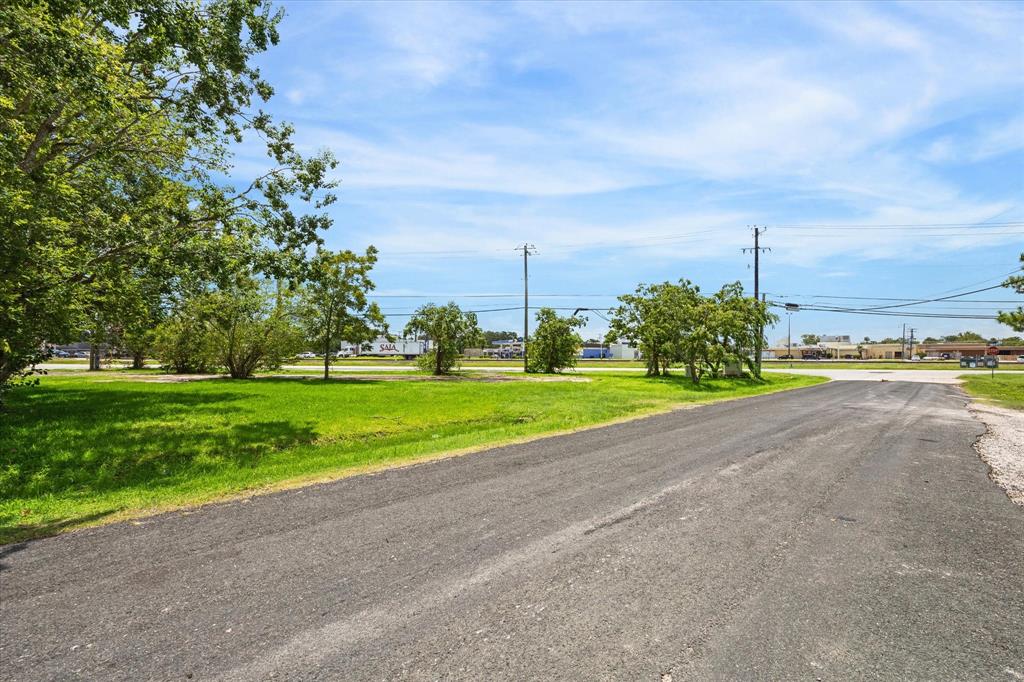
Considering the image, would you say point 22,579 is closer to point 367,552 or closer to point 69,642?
point 69,642

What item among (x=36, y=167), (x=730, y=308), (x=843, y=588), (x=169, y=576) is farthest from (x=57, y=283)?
(x=730, y=308)

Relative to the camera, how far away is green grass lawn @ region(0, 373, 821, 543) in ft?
23.5

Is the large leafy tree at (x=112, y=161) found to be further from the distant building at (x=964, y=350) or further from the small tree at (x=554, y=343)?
the distant building at (x=964, y=350)

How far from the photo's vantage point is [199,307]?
22.0 m

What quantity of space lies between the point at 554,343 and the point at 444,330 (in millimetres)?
11084

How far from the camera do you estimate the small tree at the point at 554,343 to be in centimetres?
4253

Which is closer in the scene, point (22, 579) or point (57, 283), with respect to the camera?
point (22, 579)

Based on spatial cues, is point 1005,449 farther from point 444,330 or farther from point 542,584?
point 444,330

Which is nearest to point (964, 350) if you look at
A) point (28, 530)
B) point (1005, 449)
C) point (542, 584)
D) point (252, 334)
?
point (1005, 449)

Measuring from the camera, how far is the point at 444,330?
116 feet

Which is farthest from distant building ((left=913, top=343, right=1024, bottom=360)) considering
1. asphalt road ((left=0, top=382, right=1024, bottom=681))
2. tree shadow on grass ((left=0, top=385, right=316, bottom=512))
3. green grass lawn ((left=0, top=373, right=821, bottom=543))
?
tree shadow on grass ((left=0, top=385, right=316, bottom=512))

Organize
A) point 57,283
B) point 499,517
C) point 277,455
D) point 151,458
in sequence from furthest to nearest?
point 57,283
point 277,455
point 151,458
point 499,517

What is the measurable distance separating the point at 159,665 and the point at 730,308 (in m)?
39.4

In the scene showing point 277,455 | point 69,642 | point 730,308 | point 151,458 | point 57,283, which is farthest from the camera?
point 730,308
